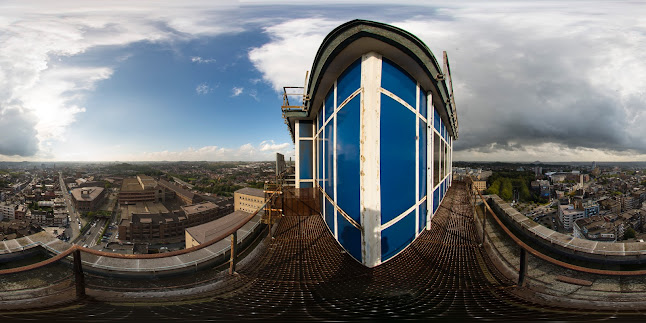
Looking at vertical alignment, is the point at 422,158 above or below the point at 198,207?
above

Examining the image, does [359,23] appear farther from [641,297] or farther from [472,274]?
[641,297]

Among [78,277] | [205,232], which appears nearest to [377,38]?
[78,277]

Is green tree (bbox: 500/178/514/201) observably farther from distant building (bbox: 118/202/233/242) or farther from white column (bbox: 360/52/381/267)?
white column (bbox: 360/52/381/267)

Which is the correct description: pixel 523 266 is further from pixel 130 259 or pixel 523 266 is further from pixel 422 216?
pixel 130 259

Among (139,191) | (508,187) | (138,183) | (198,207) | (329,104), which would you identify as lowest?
(508,187)

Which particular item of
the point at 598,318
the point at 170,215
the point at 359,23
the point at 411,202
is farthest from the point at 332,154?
the point at 170,215

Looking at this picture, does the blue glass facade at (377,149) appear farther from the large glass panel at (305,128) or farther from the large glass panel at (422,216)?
the large glass panel at (305,128)

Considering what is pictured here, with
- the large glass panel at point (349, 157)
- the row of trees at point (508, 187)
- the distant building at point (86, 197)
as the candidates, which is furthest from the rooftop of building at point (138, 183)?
the row of trees at point (508, 187)
